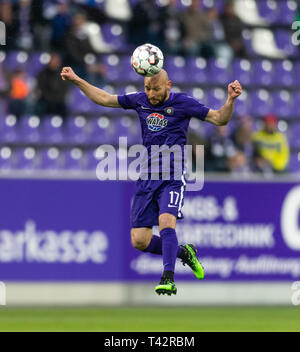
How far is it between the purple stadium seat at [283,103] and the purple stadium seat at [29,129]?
15.4 ft

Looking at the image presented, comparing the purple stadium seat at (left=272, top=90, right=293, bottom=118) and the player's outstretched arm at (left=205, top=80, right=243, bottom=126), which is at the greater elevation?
the purple stadium seat at (left=272, top=90, right=293, bottom=118)

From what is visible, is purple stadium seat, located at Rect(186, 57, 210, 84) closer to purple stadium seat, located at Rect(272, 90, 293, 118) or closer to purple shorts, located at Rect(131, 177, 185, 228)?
purple stadium seat, located at Rect(272, 90, 293, 118)

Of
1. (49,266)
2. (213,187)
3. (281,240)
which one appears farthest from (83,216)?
(281,240)

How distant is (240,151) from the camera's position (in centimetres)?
1764

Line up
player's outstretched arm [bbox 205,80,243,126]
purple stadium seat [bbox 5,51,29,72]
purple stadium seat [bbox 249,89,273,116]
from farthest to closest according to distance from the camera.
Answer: purple stadium seat [bbox 249,89,273,116]
purple stadium seat [bbox 5,51,29,72]
player's outstretched arm [bbox 205,80,243,126]

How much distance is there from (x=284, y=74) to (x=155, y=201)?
1003cm

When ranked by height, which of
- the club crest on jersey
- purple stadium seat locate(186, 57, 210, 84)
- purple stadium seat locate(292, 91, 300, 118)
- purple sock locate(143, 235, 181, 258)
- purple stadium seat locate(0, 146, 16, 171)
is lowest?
purple sock locate(143, 235, 181, 258)

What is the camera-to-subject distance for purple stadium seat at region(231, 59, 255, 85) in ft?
63.5

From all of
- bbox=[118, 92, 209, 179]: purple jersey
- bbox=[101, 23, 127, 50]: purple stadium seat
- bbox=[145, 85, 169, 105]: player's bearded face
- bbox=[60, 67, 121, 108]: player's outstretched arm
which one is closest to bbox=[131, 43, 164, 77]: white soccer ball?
bbox=[145, 85, 169, 105]: player's bearded face

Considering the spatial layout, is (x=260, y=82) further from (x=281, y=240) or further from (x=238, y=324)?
(x=238, y=324)

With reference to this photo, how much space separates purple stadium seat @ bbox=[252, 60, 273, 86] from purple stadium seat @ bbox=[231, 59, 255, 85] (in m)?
0.10

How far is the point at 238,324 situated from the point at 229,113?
4.28 meters

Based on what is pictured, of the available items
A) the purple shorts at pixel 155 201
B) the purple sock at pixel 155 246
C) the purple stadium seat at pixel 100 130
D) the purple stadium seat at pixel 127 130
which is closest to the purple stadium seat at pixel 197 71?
the purple stadium seat at pixel 127 130

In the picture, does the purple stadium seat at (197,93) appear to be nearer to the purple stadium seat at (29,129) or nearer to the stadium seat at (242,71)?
the stadium seat at (242,71)
